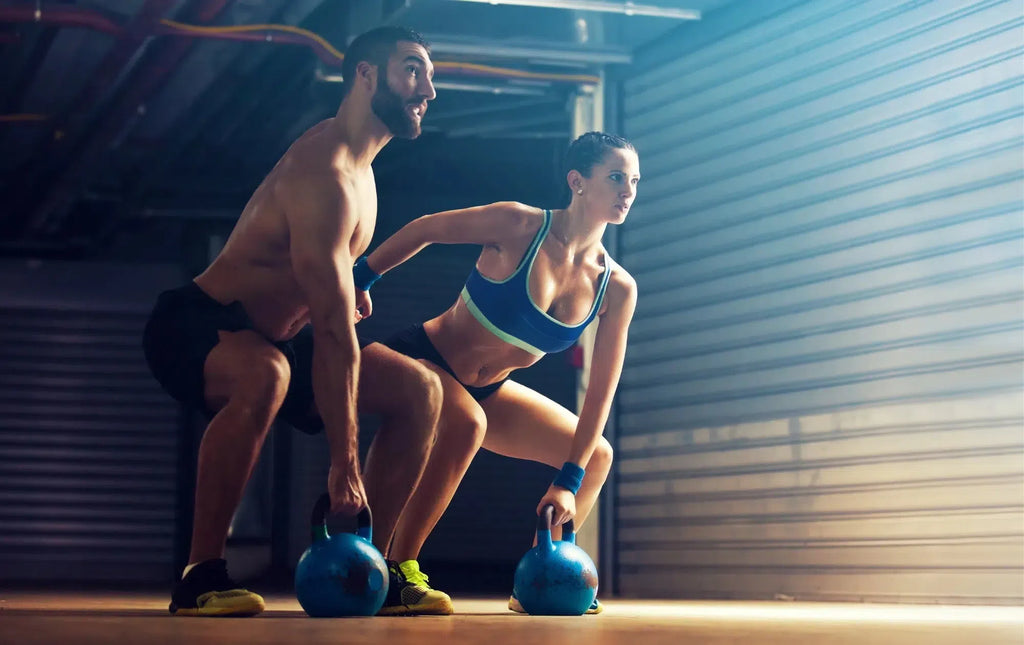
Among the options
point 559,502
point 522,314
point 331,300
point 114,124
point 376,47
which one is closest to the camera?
point 331,300

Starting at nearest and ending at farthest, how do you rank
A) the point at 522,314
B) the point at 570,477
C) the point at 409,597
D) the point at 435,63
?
1. the point at 409,597
2. the point at 570,477
3. the point at 522,314
4. the point at 435,63

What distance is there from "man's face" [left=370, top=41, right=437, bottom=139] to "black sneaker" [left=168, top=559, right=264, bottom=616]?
1.45 meters

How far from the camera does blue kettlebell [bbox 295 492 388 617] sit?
4016 mm

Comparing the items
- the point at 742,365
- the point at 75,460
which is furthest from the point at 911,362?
the point at 75,460

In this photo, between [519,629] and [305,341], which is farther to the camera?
[305,341]

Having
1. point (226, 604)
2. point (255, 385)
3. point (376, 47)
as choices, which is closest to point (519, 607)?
point (226, 604)

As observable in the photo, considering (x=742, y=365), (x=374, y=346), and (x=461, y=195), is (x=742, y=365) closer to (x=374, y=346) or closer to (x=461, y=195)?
(x=374, y=346)

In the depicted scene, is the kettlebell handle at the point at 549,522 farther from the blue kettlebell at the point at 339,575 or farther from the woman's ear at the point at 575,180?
the woman's ear at the point at 575,180

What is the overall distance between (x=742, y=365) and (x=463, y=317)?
2.84m

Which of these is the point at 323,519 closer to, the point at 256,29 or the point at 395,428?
the point at 395,428

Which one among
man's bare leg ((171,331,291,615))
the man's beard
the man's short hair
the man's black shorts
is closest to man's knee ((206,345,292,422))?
man's bare leg ((171,331,291,615))

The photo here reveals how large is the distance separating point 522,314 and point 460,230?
1.20 ft

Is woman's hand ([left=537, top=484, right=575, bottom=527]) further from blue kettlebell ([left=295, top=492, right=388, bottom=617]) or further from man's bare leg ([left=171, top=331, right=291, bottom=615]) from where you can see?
man's bare leg ([left=171, top=331, right=291, bottom=615])

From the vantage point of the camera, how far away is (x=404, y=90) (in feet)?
14.7
